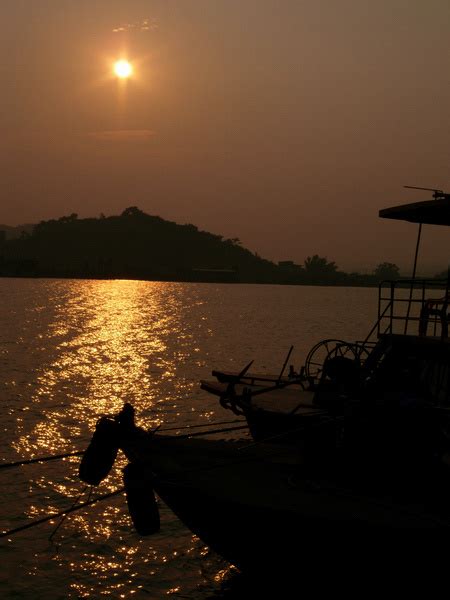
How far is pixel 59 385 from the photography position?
40688 mm

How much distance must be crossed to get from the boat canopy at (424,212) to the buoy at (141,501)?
8046 mm

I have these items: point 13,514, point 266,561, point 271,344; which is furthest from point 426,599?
point 271,344

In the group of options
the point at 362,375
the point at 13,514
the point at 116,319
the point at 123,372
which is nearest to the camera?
the point at 362,375

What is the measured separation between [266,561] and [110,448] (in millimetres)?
3155

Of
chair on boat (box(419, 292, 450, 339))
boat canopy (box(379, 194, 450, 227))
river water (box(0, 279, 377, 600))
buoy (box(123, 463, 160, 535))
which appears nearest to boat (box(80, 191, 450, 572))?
buoy (box(123, 463, 160, 535))

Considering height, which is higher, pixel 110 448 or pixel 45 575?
pixel 110 448

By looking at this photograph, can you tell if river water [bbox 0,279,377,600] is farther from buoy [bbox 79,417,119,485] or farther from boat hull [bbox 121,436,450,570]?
buoy [bbox 79,417,119,485]

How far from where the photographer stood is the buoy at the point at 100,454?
1214 cm

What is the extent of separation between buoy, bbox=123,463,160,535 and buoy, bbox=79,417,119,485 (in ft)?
2.10

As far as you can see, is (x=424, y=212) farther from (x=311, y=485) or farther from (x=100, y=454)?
(x=100, y=454)

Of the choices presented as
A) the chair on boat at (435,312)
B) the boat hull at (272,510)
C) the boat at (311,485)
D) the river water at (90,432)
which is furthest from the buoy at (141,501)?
the chair on boat at (435,312)

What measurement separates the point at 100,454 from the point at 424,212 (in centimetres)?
861

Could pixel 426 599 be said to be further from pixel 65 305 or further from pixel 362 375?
pixel 65 305

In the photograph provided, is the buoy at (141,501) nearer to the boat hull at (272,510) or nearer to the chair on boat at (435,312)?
the boat hull at (272,510)
